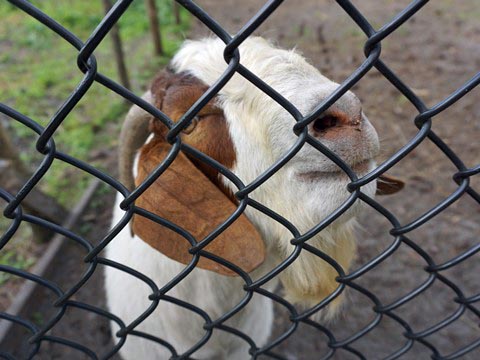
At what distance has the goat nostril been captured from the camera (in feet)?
3.51

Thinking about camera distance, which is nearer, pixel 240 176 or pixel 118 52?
pixel 240 176

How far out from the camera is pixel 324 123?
1.08 metres

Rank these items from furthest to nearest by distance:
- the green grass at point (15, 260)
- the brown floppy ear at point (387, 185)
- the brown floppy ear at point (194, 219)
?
the green grass at point (15, 260), the brown floppy ear at point (387, 185), the brown floppy ear at point (194, 219)

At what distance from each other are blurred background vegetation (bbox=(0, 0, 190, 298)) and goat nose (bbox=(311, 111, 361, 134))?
2.81m

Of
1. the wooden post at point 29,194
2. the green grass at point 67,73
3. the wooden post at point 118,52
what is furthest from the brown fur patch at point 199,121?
the wooden post at point 118,52

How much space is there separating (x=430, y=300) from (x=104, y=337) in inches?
89.5

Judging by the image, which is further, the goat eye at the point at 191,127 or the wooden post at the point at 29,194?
the wooden post at the point at 29,194

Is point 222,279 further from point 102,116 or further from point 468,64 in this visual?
point 468,64

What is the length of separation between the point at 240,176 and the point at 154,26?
4987 millimetres

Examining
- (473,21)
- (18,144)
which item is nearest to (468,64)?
(473,21)

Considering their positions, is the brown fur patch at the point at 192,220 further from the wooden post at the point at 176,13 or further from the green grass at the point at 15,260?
the wooden post at the point at 176,13

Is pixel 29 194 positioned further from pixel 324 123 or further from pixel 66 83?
pixel 66 83

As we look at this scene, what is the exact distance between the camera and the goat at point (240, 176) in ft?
3.78

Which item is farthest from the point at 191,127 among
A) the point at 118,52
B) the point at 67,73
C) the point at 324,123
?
the point at 67,73
